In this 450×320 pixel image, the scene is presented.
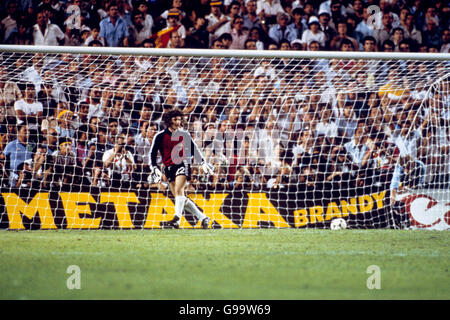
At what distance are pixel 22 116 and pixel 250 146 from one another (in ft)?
11.8

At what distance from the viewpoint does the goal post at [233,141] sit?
8578 millimetres

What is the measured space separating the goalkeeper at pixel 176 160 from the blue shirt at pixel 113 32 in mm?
3111

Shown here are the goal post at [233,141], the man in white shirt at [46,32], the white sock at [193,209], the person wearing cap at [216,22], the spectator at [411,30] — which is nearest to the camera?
the white sock at [193,209]

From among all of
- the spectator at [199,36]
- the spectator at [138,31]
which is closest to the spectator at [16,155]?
the spectator at [138,31]

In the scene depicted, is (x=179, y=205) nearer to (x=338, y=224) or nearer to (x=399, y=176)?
(x=338, y=224)

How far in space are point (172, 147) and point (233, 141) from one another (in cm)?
134

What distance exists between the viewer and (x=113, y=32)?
1107cm

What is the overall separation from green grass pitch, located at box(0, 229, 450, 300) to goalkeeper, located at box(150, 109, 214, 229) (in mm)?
854

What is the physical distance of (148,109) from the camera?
9.98 metres

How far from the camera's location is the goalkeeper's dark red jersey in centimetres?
853

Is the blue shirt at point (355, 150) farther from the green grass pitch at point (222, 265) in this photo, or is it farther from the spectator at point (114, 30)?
the spectator at point (114, 30)

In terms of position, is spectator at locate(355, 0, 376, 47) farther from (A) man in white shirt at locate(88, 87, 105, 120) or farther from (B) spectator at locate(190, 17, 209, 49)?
(A) man in white shirt at locate(88, 87, 105, 120)
